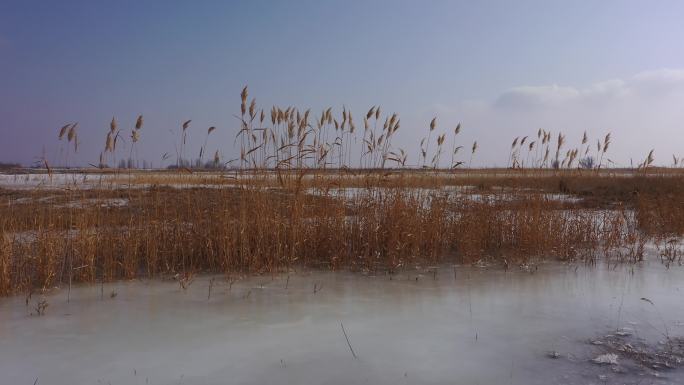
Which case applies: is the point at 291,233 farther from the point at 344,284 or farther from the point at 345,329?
the point at 345,329

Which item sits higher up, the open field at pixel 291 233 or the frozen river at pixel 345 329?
the open field at pixel 291 233

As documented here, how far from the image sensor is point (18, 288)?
4.01 meters

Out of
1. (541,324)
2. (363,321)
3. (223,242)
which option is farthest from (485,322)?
(223,242)

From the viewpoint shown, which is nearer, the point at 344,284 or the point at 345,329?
the point at 345,329

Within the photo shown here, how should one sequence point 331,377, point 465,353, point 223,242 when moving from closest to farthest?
point 331,377
point 465,353
point 223,242

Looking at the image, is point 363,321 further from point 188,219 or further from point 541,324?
point 188,219

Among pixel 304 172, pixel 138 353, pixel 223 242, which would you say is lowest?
pixel 138 353

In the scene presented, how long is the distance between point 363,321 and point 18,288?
3087 millimetres

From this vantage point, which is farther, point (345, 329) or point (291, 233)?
point (291, 233)

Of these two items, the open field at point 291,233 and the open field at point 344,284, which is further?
the open field at point 291,233

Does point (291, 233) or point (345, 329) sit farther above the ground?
Result: point (291, 233)

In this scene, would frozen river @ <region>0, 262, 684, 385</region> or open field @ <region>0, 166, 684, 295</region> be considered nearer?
frozen river @ <region>0, 262, 684, 385</region>

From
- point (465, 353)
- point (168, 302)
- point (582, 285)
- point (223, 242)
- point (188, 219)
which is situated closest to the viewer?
point (465, 353)

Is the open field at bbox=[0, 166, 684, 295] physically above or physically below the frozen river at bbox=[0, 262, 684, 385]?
above
